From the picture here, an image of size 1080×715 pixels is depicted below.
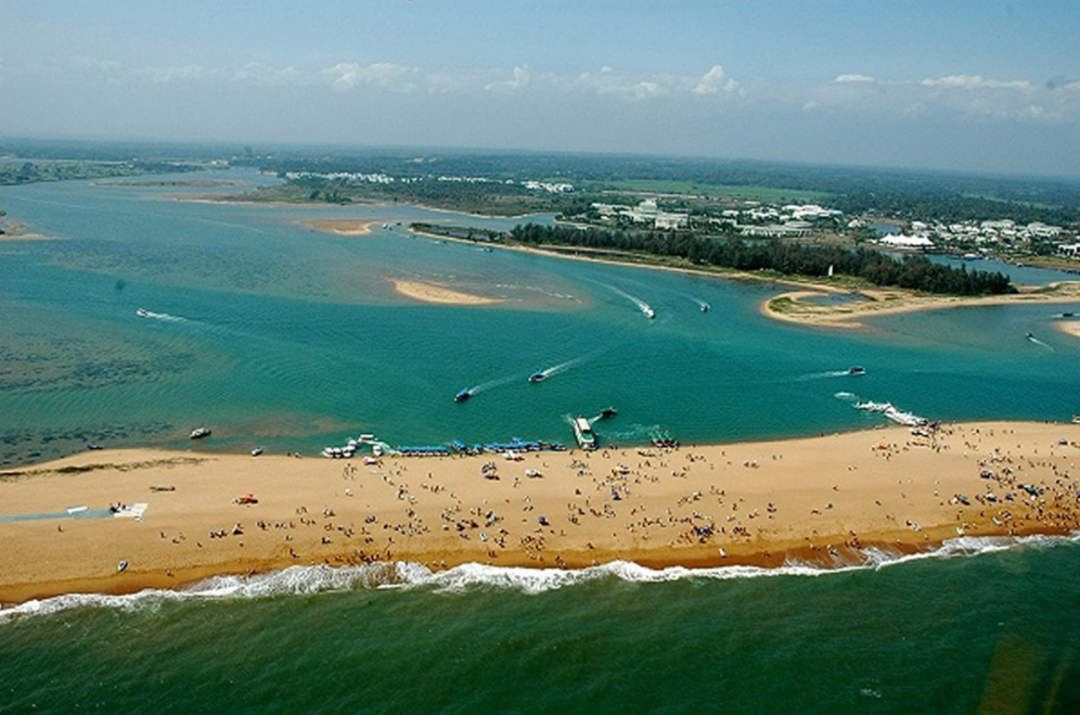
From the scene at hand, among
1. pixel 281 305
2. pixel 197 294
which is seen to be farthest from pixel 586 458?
pixel 197 294

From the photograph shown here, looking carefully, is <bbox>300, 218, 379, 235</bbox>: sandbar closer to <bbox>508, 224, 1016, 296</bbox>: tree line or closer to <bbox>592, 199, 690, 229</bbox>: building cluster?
<bbox>508, 224, 1016, 296</bbox>: tree line

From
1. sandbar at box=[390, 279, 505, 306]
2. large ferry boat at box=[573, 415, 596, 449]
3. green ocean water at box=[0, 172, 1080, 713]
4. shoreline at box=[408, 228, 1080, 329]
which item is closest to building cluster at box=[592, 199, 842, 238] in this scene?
shoreline at box=[408, 228, 1080, 329]

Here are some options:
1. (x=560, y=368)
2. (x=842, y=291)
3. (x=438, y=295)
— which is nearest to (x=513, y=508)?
(x=560, y=368)

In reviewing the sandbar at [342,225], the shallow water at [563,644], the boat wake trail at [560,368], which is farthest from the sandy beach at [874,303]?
the sandbar at [342,225]

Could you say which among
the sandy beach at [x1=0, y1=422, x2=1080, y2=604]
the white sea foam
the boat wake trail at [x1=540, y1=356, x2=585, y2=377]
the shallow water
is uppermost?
the boat wake trail at [x1=540, y1=356, x2=585, y2=377]

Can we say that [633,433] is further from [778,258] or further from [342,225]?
[342,225]

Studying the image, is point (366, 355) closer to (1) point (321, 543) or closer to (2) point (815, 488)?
(1) point (321, 543)
